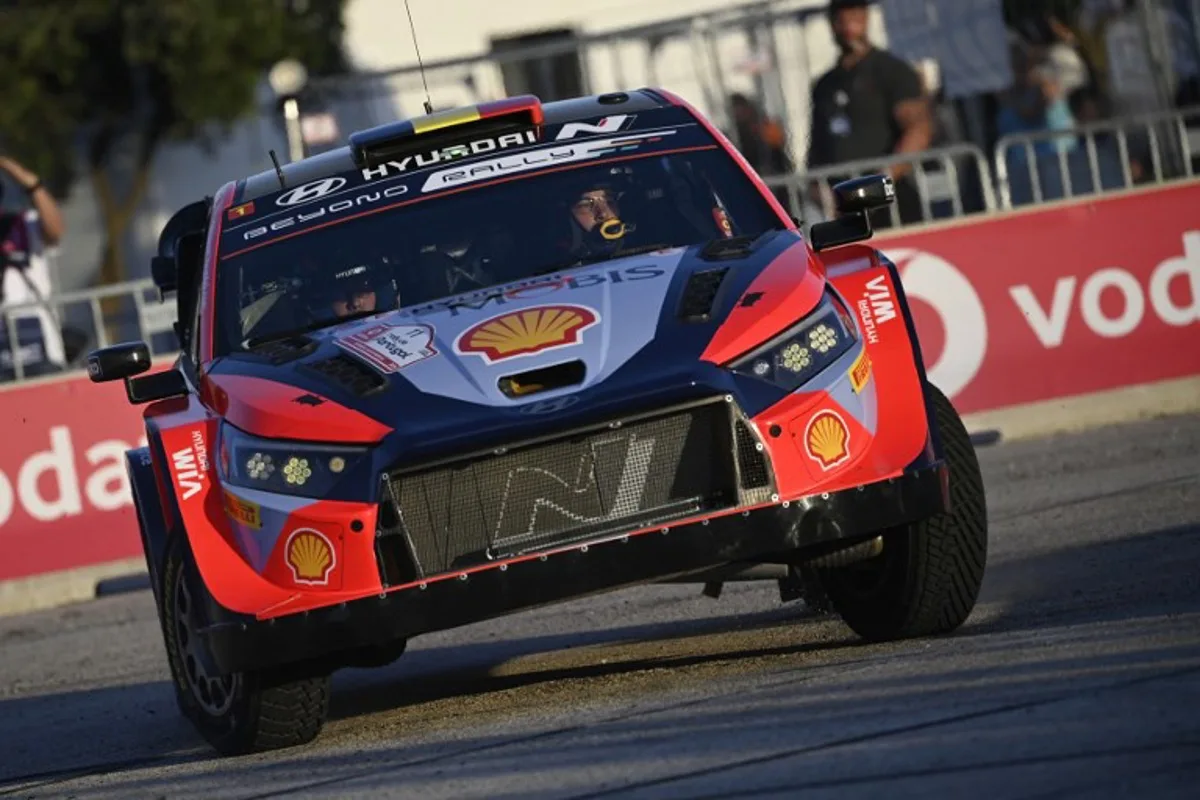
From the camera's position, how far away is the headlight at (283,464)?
6.77 m

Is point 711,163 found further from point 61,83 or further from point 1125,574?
point 61,83

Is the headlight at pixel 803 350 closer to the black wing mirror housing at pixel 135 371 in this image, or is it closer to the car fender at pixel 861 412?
the car fender at pixel 861 412

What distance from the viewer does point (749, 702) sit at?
6.64m

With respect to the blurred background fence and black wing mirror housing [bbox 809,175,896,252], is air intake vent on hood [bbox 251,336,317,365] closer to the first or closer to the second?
black wing mirror housing [bbox 809,175,896,252]

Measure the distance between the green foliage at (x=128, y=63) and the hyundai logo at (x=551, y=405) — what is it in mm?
22852

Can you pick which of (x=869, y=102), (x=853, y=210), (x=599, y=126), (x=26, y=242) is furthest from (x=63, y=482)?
(x=853, y=210)

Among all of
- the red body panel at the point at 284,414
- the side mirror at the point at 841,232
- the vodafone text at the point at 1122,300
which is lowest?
the vodafone text at the point at 1122,300

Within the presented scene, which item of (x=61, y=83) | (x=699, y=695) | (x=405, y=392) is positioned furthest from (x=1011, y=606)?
(x=61, y=83)

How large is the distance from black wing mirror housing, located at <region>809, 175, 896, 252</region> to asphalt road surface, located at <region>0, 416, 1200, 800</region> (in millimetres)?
1257

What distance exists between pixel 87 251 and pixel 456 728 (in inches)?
1008

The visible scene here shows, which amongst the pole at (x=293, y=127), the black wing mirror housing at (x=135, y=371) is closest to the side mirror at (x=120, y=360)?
the black wing mirror housing at (x=135, y=371)

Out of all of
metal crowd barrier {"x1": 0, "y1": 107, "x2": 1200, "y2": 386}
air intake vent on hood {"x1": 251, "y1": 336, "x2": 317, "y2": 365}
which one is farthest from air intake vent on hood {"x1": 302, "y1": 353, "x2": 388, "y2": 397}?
metal crowd barrier {"x1": 0, "y1": 107, "x2": 1200, "y2": 386}

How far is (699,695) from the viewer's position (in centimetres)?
695

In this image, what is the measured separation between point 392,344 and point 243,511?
0.63 metres
